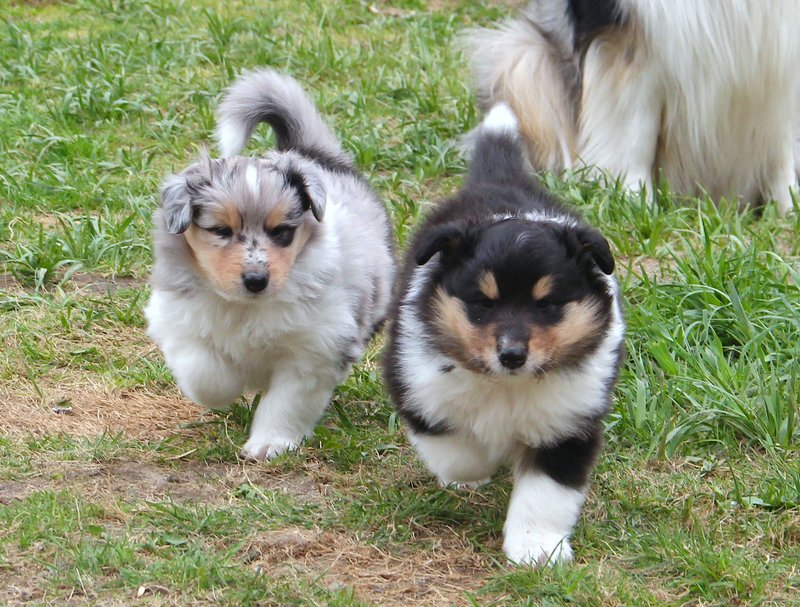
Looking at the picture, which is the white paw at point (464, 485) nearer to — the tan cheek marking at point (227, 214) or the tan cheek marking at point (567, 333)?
the tan cheek marking at point (567, 333)

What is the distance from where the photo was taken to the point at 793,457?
438 cm

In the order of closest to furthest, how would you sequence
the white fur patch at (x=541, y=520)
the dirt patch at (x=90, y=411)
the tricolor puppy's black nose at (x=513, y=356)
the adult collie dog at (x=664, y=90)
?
the tricolor puppy's black nose at (x=513, y=356)
the white fur patch at (x=541, y=520)
the dirt patch at (x=90, y=411)
the adult collie dog at (x=664, y=90)

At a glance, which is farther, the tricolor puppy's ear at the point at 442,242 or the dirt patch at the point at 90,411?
the dirt patch at the point at 90,411

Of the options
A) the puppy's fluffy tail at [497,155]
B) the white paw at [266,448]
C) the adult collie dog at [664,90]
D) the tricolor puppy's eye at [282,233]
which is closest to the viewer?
the tricolor puppy's eye at [282,233]

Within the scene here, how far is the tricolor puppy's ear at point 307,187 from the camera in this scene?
4.41 m

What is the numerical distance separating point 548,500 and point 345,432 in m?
1.17

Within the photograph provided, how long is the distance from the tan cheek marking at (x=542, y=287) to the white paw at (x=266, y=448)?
1.29 m

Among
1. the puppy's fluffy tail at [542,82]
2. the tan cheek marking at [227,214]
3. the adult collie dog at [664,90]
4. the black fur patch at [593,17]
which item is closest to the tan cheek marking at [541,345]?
the tan cheek marking at [227,214]

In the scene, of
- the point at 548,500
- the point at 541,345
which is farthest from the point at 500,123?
the point at 548,500

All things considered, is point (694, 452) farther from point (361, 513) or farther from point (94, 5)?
point (94, 5)

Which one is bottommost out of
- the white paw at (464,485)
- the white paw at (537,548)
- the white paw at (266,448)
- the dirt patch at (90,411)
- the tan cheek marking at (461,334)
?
the dirt patch at (90,411)

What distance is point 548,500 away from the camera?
3.71 m

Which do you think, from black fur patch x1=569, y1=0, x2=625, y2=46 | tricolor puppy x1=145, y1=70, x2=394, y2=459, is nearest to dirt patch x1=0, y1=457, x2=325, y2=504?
tricolor puppy x1=145, y1=70, x2=394, y2=459

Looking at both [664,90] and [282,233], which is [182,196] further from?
[664,90]
